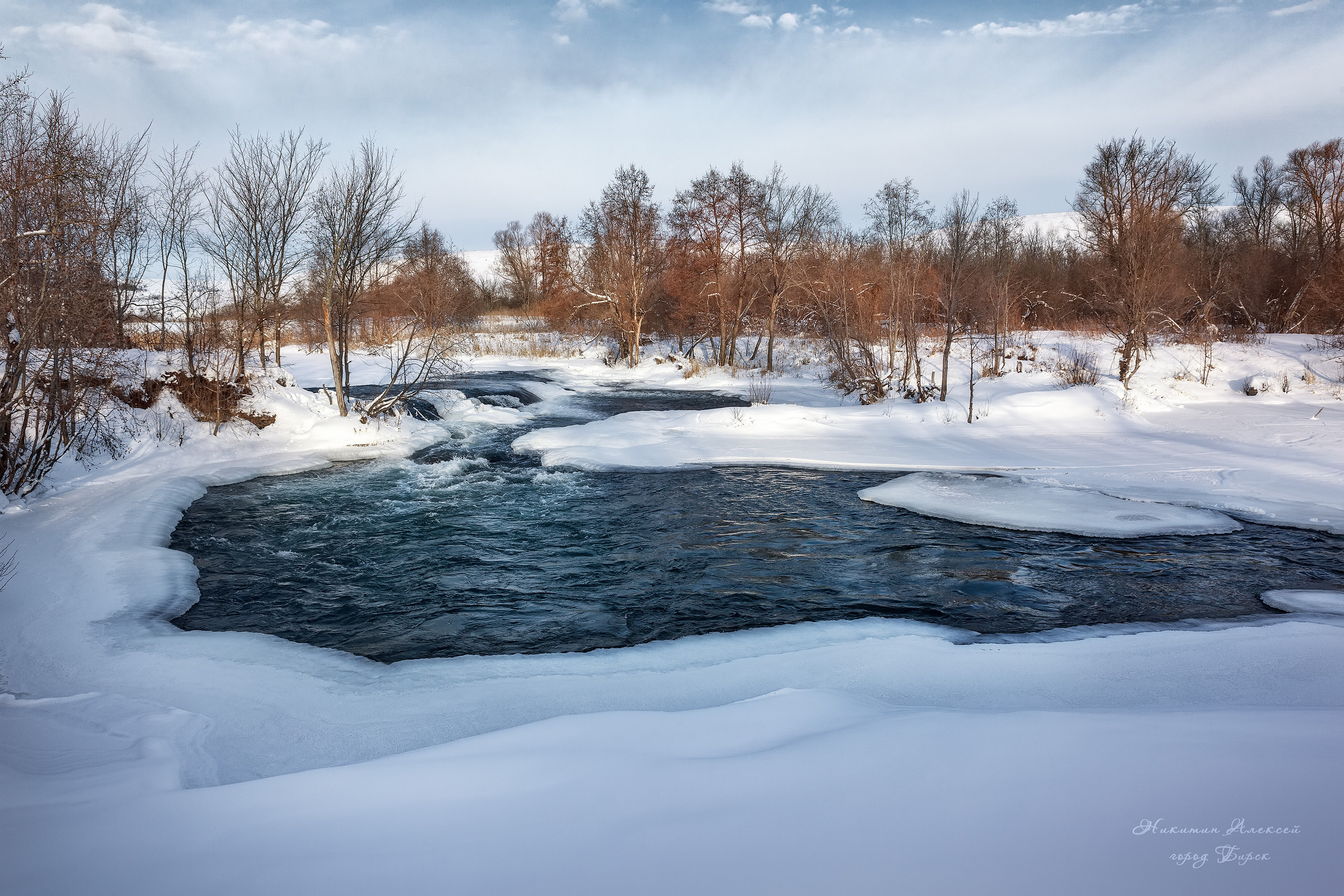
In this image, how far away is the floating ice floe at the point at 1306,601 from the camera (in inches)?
223

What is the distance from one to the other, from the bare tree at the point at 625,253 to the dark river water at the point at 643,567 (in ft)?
71.9

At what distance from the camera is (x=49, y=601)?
19.2 ft

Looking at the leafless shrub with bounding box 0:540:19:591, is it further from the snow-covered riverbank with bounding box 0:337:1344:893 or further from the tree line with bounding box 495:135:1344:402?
the tree line with bounding box 495:135:1344:402

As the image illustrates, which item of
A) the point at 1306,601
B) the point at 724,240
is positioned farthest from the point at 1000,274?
the point at 1306,601

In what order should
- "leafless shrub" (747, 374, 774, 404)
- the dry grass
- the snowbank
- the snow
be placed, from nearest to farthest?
the snowbank
the snow
"leafless shrub" (747, 374, 774, 404)
the dry grass

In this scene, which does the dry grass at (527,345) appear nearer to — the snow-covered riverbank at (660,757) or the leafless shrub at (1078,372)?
the leafless shrub at (1078,372)

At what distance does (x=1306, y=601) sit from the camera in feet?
19.2

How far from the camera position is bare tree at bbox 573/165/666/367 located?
101 feet

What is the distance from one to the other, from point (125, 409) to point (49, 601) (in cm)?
815

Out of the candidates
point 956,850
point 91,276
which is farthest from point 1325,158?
point 91,276

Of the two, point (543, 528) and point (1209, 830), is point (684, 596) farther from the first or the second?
point (1209, 830)

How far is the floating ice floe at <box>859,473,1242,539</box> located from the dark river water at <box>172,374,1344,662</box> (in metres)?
0.29

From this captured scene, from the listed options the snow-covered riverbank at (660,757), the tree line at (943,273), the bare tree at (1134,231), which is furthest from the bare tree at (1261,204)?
the snow-covered riverbank at (660,757)

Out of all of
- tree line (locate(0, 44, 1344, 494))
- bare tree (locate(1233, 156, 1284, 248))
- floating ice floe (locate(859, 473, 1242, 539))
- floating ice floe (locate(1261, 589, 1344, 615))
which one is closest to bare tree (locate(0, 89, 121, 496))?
tree line (locate(0, 44, 1344, 494))
